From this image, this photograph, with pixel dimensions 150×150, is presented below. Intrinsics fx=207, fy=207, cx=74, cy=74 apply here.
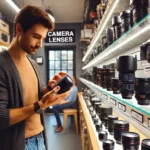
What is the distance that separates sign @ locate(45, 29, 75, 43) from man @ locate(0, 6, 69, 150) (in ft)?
17.3

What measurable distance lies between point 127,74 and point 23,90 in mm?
634

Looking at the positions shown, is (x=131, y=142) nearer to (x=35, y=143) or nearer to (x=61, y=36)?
(x=35, y=143)

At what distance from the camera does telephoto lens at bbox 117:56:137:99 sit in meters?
1.05

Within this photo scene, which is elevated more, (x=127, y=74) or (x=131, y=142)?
(x=127, y=74)

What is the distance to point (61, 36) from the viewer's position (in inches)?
264

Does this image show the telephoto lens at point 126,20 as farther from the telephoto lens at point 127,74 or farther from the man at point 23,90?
the man at point 23,90

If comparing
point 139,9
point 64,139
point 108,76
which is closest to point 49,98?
point 108,76

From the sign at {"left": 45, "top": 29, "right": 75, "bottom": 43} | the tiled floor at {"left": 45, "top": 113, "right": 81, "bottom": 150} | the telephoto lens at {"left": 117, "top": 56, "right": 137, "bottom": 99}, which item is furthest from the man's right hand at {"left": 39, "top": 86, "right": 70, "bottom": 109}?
the sign at {"left": 45, "top": 29, "right": 75, "bottom": 43}

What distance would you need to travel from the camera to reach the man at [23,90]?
1165mm

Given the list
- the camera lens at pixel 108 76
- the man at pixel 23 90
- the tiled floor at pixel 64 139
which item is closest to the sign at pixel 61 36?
the tiled floor at pixel 64 139

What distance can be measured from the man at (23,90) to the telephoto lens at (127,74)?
0.41m

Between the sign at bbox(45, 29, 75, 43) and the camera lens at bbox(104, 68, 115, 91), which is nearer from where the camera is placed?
the camera lens at bbox(104, 68, 115, 91)

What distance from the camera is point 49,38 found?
261 inches

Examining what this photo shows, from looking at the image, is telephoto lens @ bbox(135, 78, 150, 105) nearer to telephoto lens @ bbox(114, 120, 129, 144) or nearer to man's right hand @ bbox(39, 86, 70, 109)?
telephoto lens @ bbox(114, 120, 129, 144)
